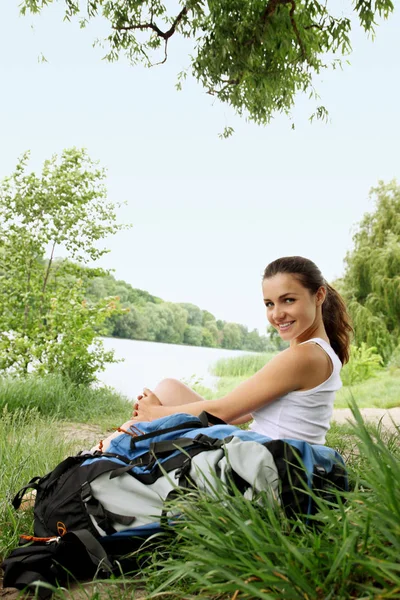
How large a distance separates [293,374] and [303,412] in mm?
168

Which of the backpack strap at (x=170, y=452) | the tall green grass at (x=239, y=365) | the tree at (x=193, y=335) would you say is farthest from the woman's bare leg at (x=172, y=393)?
the tree at (x=193, y=335)

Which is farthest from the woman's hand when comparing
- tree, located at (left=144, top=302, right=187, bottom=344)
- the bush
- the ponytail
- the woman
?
tree, located at (left=144, top=302, right=187, bottom=344)

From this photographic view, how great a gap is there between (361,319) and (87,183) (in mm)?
7762

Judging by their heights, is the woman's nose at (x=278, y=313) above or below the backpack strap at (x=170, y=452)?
above

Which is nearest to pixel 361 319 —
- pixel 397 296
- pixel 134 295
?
pixel 397 296

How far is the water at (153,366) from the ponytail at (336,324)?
4771 mm

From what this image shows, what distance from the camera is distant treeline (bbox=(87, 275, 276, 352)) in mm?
18938

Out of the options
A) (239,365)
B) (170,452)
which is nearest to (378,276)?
(239,365)

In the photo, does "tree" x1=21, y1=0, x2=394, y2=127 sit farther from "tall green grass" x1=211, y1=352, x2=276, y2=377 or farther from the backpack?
"tall green grass" x1=211, y1=352, x2=276, y2=377

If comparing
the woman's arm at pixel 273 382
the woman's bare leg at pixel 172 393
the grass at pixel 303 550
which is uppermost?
the woman's arm at pixel 273 382

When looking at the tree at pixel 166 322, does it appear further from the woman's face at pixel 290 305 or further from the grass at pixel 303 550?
the grass at pixel 303 550

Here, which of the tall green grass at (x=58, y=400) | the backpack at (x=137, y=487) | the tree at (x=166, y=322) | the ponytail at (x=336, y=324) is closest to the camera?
the backpack at (x=137, y=487)

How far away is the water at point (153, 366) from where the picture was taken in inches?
359

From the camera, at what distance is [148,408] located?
97.6 inches
